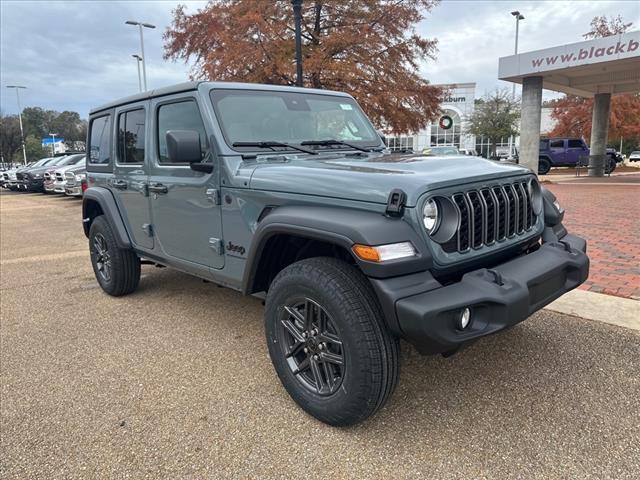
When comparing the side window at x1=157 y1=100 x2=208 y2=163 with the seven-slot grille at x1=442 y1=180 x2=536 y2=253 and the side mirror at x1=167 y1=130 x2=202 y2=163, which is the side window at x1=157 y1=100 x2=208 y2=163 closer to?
the side mirror at x1=167 y1=130 x2=202 y2=163

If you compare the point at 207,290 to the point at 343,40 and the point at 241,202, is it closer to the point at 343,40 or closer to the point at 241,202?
the point at 241,202

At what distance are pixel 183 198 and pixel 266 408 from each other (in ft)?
5.47

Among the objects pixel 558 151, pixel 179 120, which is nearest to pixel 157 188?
pixel 179 120

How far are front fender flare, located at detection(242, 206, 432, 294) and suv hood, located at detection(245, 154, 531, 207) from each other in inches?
3.8

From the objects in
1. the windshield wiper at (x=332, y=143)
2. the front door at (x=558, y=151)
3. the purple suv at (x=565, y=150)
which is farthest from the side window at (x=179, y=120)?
the front door at (x=558, y=151)

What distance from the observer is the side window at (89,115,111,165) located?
4.77 meters

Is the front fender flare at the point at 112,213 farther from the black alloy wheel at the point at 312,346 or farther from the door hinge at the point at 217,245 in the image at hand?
the black alloy wheel at the point at 312,346

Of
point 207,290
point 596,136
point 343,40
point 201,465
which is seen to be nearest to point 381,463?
point 201,465

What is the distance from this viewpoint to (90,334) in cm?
399

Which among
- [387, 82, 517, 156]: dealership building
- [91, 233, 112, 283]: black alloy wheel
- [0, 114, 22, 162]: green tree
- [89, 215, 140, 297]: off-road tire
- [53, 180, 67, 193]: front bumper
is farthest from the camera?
[387, 82, 517, 156]: dealership building

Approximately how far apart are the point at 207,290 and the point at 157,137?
183cm

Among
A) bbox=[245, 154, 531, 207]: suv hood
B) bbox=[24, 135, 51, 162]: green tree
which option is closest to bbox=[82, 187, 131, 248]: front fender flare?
bbox=[245, 154, 531, 207]: suv hood

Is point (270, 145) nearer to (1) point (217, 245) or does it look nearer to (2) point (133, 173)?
(1) point (217, 245)

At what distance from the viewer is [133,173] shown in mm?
4254
